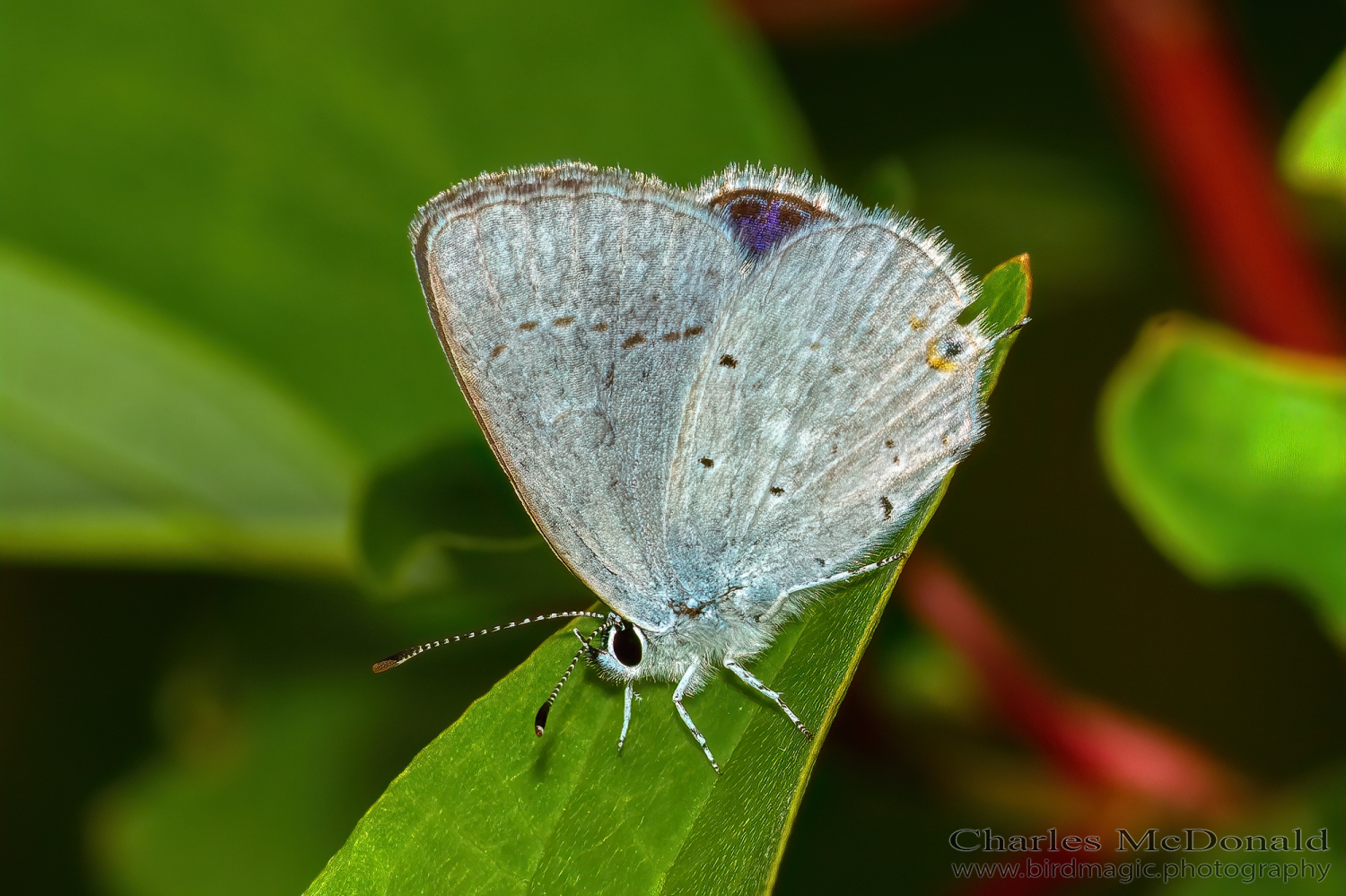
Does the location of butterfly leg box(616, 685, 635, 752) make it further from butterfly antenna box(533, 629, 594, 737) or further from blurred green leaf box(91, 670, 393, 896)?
blurred green leaf box(91, 670, 393, 896)

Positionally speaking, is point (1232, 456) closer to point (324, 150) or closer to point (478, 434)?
point (478, 434)

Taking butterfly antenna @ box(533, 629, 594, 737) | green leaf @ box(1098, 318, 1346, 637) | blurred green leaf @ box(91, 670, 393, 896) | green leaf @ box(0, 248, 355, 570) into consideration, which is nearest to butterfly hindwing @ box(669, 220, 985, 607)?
green leaf @ box(1098, 318, 1346, 637)

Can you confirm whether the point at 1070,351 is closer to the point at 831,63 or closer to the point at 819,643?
the point at 831,63

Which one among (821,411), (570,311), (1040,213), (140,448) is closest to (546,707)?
(570,311)

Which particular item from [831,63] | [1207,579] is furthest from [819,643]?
[831,63]

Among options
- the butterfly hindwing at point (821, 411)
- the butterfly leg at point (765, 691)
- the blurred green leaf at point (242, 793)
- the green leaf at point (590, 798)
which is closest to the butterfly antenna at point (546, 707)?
the green leaf at point (590, 798)
